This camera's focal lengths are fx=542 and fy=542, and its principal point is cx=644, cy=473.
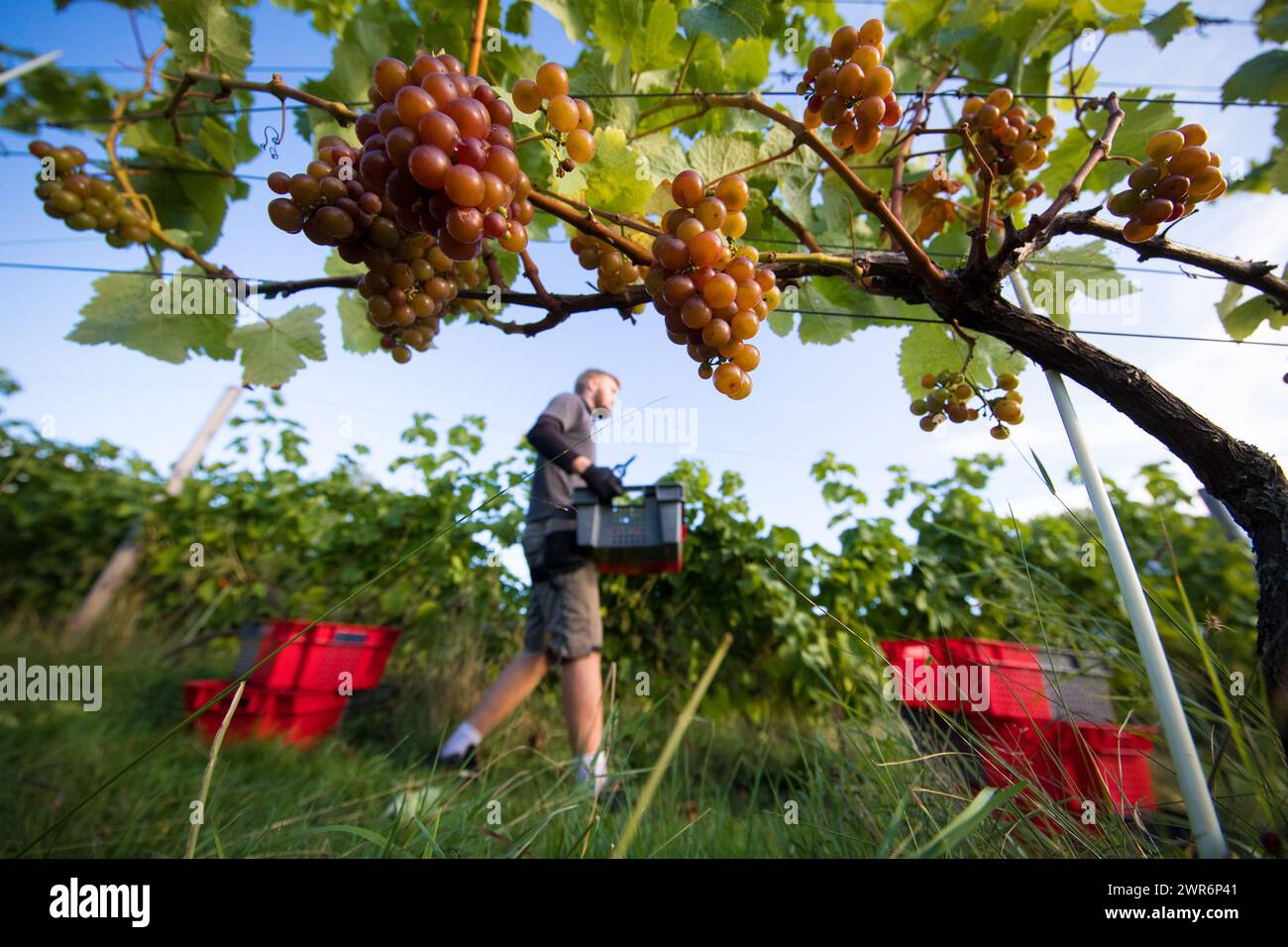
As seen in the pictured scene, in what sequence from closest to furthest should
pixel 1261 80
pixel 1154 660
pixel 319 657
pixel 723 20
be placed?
pixel 1154 660
pixel 723 20
pixel 1261 80
pixel 319 657

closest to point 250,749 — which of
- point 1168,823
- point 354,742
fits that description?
point 354,742

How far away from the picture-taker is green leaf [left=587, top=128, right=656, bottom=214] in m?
0.78

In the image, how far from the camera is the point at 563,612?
229 cm

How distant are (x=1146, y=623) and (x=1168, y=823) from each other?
40 centimetres

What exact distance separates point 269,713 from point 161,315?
2051 millimetres

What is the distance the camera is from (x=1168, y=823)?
2.31ft

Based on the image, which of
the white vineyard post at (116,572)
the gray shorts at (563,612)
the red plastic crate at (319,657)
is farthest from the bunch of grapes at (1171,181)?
the white vineyard post at (116,572)

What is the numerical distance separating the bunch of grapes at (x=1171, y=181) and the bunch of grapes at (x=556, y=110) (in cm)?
70

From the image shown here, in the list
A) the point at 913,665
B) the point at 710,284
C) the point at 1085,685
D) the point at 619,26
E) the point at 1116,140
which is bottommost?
the point at 1085,685

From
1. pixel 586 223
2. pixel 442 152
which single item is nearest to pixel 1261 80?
pixel 586 223

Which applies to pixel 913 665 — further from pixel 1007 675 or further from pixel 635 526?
pixel 635 526

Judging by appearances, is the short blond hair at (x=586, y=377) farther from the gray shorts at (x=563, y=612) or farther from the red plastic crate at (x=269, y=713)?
the red plastic crate at (x=269, y=713)

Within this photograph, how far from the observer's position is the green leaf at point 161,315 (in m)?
1.04
